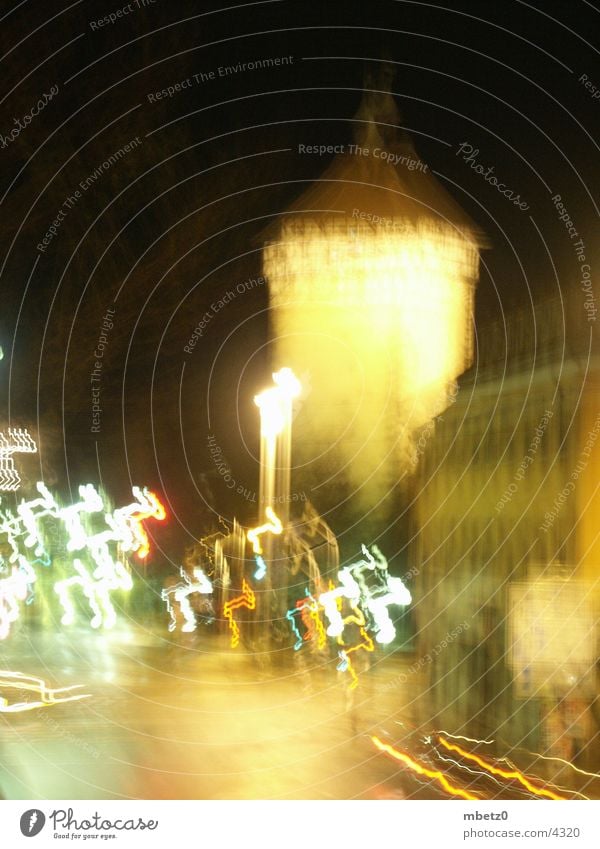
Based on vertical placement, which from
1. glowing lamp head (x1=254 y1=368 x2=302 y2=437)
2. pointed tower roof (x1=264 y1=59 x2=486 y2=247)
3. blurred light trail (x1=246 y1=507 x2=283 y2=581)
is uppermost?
pointed tower roof (x1=264 y1=59 x2=486 y2=247)

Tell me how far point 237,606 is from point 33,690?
40.1 inches

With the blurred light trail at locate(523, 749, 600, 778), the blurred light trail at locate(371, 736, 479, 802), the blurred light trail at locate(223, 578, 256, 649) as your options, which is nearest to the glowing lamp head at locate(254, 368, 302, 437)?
the blurred light trail at locate(223, 578, 256, 649)

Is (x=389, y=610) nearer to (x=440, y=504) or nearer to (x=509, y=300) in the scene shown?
(x=440, y=504)

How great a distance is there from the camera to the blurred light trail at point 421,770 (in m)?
1.84

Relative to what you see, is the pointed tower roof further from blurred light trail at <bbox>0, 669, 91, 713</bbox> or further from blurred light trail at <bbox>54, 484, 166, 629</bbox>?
blurred light trail at <bbox>0, 669, 91, 713</bbox>

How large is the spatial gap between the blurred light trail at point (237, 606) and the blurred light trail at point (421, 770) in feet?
3.59

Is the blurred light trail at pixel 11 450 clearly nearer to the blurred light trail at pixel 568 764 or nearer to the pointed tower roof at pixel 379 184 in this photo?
the pointed tower roof at pixel 379 184

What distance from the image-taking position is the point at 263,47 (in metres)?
2.14

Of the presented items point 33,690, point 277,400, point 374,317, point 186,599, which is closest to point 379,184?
point 374,317

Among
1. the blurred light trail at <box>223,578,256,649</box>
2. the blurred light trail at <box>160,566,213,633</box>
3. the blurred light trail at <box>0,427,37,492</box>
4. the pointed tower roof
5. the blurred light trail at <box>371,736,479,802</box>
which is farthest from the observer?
the blurred light trail at <box>160,566,213,633</box>

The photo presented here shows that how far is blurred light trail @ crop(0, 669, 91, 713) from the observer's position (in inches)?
91.2

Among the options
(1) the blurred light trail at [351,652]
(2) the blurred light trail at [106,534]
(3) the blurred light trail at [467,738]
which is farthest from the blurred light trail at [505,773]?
(2) the blurred light trail at [106,534]

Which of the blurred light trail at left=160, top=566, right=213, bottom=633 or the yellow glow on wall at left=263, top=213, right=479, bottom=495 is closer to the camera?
the yellow glow on wall at left=263, top=213, right=479, bottom=495

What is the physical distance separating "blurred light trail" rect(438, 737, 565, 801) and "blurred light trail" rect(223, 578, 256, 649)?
1219mm
